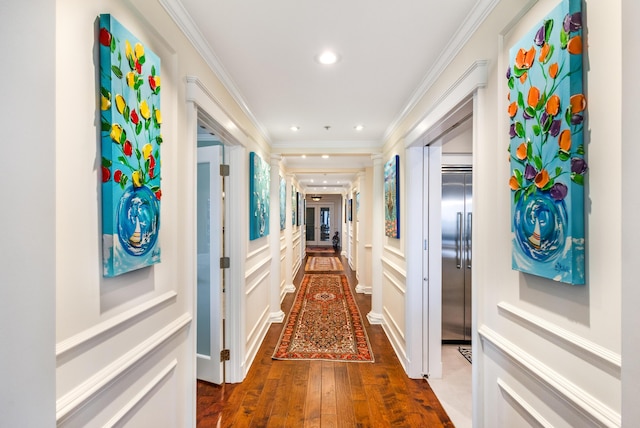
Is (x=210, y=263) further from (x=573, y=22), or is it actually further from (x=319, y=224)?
(x=319, y=224)

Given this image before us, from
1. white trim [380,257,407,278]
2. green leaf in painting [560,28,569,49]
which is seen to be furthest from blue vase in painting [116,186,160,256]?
white trim [380,257,407,278]

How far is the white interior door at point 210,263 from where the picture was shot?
8.04 ft

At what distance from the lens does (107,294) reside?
1013 millimetres

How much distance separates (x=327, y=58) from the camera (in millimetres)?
1833

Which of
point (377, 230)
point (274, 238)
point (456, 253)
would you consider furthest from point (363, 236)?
point (456, 253)

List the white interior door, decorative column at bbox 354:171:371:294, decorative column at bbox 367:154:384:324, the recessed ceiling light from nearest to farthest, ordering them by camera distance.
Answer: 1. the recessed ceiling light
2. the white interior door
3. decorative column at bbox 367:154:384:324
4. decorative column at bbox 354:171:371:294

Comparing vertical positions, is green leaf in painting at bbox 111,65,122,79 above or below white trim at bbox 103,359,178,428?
above

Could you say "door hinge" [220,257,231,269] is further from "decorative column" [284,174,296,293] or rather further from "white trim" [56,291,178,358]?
"decorative column" [284,174,296,293]

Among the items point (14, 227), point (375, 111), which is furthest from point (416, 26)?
point (14, 227)

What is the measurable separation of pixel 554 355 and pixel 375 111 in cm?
230

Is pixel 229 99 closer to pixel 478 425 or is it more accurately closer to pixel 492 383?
pixel 492 383

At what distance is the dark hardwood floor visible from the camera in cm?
210

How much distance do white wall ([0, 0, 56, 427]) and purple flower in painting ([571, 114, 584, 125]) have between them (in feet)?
4.42

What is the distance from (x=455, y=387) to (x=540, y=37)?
100.0 inches
